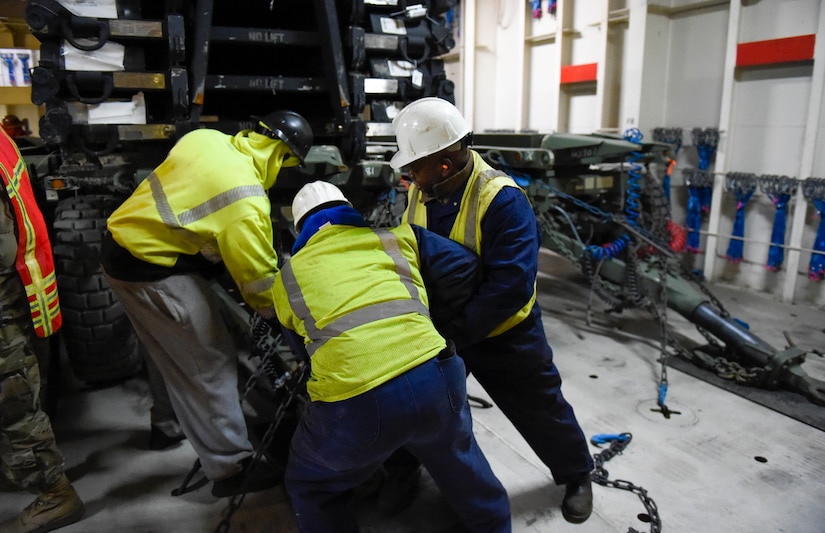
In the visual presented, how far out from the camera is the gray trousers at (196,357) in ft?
8.68

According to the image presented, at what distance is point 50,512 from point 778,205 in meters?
6.14

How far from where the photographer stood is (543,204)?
16.7 ft

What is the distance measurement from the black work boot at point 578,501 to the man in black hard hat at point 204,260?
134 centimetres

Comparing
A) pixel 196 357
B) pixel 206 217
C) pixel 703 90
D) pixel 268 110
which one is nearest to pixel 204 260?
pixel 206 217

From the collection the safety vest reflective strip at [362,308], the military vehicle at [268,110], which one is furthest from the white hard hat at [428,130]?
the military vehicle at [268,110]

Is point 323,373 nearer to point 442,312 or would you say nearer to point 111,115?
point 442,312

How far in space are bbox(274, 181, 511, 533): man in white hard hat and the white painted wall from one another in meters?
4.96

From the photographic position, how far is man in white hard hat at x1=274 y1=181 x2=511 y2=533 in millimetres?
1895

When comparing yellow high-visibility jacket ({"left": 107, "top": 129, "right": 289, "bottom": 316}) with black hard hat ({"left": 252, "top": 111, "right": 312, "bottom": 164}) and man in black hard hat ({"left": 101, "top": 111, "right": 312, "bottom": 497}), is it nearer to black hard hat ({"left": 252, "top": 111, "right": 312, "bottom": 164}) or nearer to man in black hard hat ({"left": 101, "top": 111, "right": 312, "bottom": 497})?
man in black hard hat ({"left": 101, "top": 111, "right": 312, "bottom": 497})

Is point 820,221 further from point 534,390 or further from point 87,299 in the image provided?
point 87,299

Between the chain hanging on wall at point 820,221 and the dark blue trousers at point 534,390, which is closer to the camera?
the dark blue trousers at point 534,390

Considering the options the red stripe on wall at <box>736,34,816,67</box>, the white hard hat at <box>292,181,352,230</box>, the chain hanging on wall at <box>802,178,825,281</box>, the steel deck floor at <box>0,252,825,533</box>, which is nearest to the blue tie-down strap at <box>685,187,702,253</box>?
the chain hanging on wall at <box>802,178,825,281</box>

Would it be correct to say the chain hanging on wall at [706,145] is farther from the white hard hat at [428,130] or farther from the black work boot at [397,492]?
the black work boot at [397,492]

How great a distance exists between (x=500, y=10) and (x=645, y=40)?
10.5 feet
